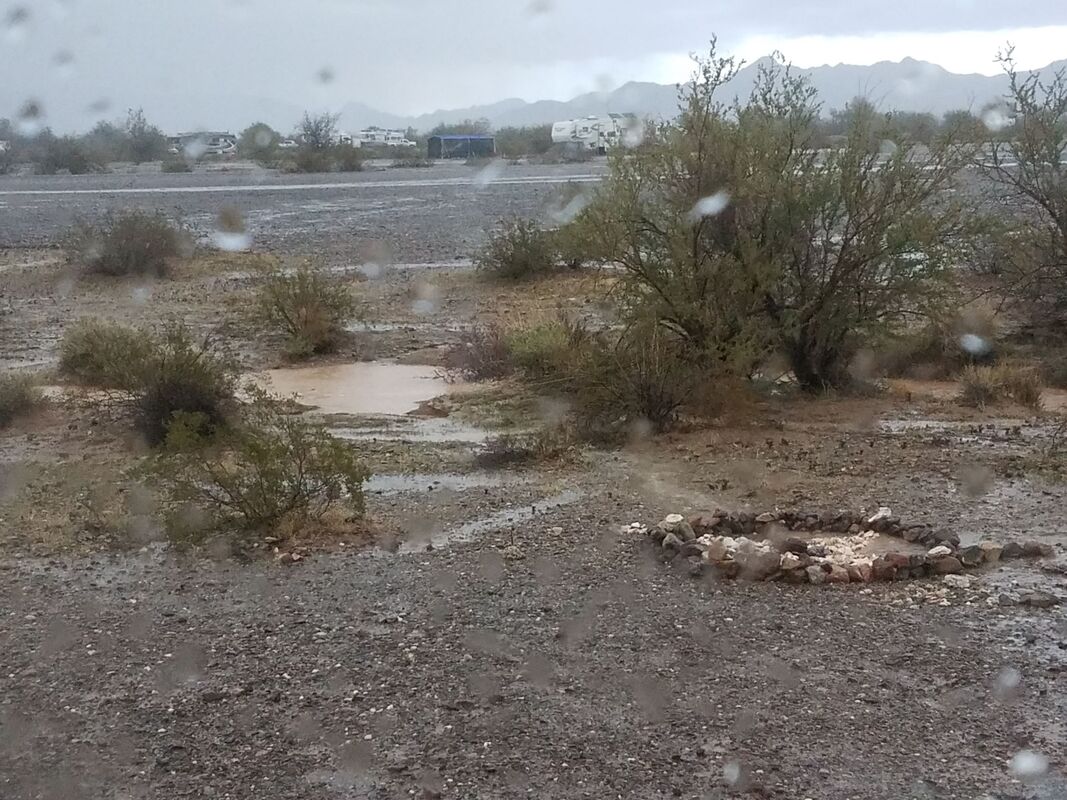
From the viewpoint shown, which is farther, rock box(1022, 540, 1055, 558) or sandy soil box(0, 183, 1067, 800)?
rock box(1022, 540, 1055, 558)

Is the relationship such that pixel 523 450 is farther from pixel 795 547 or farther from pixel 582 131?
pixel 582 131

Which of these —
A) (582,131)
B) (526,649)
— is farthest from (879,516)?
(582,131)

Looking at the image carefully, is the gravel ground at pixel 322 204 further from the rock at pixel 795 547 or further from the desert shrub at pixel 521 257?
the rock at pixel 795 547

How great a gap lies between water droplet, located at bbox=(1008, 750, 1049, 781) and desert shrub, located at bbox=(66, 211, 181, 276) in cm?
2444

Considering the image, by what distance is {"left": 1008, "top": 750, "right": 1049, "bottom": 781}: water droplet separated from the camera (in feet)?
17.5

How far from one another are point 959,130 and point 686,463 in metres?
6.58

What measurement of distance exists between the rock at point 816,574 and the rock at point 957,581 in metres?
0.75

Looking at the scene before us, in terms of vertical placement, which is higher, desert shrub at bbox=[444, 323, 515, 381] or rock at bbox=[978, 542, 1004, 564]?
rock at bbox=[978, 542, 1004, 564]

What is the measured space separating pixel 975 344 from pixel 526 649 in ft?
42.5

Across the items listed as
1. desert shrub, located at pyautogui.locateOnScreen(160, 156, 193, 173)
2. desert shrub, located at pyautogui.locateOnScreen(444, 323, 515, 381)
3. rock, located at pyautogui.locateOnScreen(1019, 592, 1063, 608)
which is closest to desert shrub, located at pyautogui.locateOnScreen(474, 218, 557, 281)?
desert shrub, located at pyautogui.locateOnScreen(444, 323, 515, 381)

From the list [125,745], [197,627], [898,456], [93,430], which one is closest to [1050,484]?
[898,456]

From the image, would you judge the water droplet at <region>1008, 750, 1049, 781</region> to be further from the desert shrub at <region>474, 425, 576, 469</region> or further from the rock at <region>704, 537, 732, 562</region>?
the desert shrub at <region>474, 425, 576, 469</region>

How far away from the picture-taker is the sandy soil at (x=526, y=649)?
17.9 ft

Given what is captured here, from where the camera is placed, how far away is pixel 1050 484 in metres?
10.9
